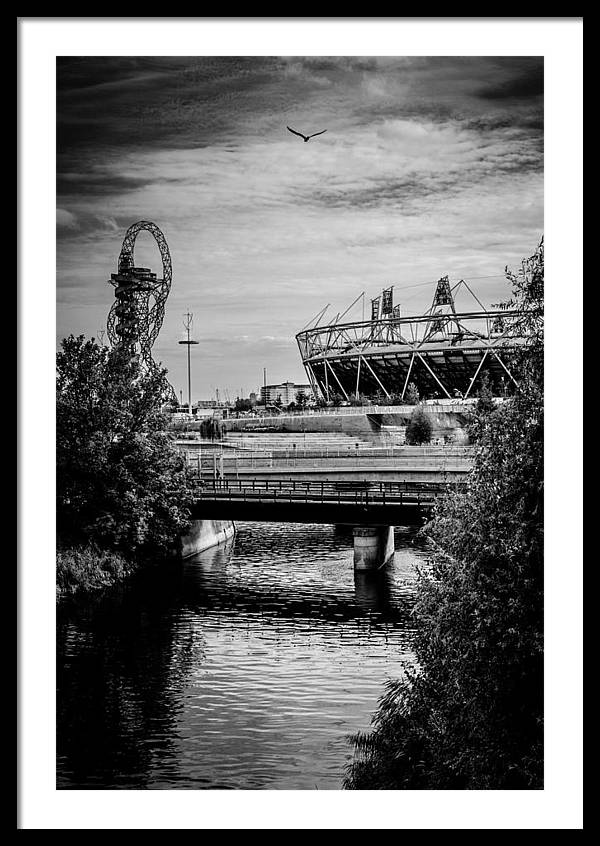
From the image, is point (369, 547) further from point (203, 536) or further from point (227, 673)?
point (227, 673)

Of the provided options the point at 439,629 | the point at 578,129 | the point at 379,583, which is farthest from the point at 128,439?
the point at 578,129

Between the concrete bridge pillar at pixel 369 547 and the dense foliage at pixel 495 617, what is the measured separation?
1197 cm

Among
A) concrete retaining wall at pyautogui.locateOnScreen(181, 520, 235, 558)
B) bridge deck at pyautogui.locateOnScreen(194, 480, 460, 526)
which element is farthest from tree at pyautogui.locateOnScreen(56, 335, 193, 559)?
concrete retaining wall at pyautogui.locateOnScreen(181, 520, 235, 558)

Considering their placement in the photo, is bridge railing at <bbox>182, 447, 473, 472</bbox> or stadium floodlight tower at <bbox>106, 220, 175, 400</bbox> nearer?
stadium floodlight tower at <bbox>106, 220, 175, 400</bbox>

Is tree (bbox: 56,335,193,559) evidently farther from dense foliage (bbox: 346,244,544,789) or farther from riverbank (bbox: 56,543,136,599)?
dense foliage (bbox: 346,244,544,789)

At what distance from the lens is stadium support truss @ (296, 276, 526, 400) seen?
4672 centimetres

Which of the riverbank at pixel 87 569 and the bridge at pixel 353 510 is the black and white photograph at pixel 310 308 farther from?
the bridge at pixel 353 510

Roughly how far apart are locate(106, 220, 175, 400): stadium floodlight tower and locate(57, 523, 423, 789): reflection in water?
497cm

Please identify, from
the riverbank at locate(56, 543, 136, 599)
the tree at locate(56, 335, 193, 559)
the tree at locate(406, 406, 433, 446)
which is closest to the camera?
the riverbank at locate(56, 543, 136, 599)

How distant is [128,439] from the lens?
64.2 ft

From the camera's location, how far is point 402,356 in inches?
2016

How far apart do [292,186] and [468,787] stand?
19.1 ft

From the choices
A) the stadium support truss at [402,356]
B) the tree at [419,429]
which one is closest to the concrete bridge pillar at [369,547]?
the tree at [419,429]
